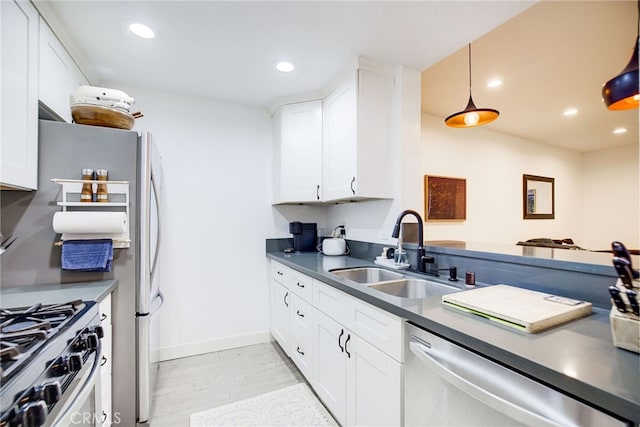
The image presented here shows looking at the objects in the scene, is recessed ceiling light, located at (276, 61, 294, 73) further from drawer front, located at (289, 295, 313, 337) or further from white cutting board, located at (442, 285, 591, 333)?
white cutting board, located at (442, 285, 591, 333)

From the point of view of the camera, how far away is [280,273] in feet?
8.31

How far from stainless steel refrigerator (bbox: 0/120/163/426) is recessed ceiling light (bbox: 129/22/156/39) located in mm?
657

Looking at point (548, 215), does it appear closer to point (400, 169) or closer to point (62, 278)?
point (400, 169)

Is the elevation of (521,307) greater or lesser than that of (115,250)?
lesser

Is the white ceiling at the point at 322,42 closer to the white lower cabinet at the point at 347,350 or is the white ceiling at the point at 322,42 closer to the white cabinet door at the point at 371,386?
the white lower cabinet at the point at 347,350

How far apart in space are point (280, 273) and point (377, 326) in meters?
1.41

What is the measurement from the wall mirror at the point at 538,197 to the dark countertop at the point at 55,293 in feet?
17.9

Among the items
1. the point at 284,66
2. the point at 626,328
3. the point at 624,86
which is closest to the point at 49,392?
the point at 626,328

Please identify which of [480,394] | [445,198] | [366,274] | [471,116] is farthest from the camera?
[445,198]

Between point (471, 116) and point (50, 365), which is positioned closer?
point (50, 365)

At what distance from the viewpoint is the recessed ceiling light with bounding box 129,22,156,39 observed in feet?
5.48

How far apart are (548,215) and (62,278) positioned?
21.3ft

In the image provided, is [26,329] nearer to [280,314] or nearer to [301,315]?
[301,315]

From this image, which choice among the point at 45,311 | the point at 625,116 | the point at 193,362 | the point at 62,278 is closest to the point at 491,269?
the point at 45,311
